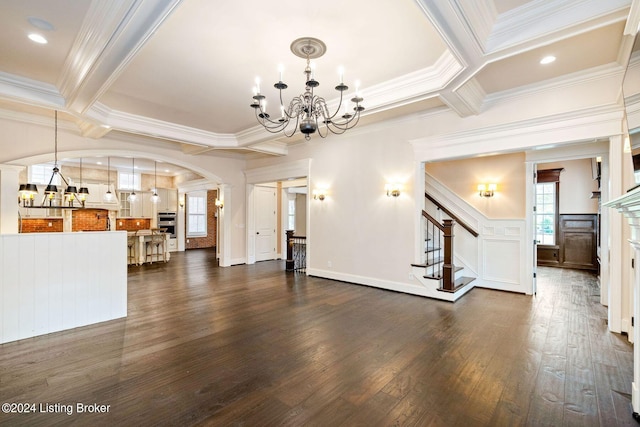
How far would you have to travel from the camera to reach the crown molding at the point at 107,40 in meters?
2.32

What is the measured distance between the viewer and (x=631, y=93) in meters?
2.52

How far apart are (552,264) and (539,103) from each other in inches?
236

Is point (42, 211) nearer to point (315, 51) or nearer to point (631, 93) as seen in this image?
point (315, 51)

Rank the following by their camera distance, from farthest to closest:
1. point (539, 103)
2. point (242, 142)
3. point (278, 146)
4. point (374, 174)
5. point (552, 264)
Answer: point (552, 264) → point (278, 146) → point (242, 142) → point (374, 174) → point (539, 103)

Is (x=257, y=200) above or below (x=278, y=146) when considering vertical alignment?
below

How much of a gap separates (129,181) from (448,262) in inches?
449

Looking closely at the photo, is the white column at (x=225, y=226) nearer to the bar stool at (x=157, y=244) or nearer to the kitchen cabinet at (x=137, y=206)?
the bar stool at (x=157, y=244)

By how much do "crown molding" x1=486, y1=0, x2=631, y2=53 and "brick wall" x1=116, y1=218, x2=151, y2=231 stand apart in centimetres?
1204

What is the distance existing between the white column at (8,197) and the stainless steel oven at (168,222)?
21.0ft

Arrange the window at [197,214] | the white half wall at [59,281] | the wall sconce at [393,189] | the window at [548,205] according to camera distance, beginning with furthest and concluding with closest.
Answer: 1. the window at [197,214]
2. the window at [548,205]
3. the wall sconce at [393,189]
4. the white half wall at [59,281]

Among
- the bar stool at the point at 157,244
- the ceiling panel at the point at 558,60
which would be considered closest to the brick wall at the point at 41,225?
the bar stool at the point at 157,244

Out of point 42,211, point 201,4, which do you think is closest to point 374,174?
point 201,4

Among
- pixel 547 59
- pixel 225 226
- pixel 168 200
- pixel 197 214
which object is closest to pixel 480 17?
pixel 547 59

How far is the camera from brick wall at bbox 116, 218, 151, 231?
1060 cm
